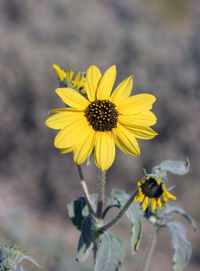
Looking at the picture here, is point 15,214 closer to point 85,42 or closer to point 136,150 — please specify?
point 136,150

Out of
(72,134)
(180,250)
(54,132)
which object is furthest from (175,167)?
(54,132)

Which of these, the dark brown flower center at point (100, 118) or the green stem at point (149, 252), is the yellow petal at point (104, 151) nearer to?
the dark brown flower center at point (100, 118)

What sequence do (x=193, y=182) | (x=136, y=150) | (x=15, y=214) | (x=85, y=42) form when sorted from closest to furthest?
(x=136, y=150), (x=15, y=214), (x=193, y=182), (x=85, y=42)

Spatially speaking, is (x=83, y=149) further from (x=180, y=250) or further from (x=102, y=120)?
(x=180, y=250)

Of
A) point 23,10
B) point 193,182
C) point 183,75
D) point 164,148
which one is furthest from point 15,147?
point 23,10

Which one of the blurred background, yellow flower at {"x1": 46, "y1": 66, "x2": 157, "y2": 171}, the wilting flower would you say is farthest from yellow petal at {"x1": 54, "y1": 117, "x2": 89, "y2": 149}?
the blurred background

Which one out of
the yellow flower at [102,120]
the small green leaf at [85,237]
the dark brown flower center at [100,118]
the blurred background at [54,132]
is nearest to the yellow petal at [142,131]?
the yellow flower at [102,120]
